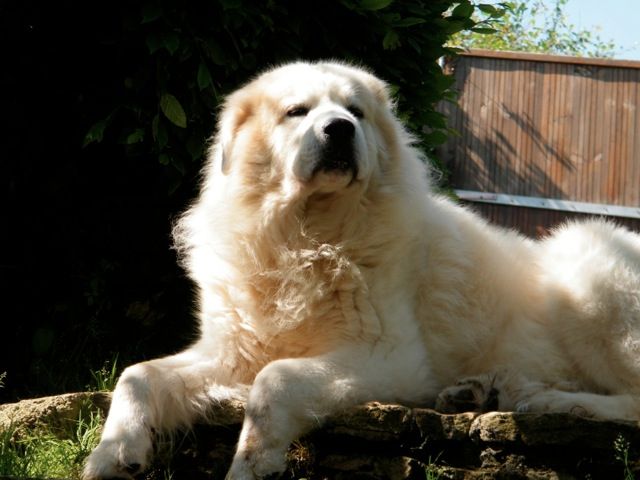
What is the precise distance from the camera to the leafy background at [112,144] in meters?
4.55

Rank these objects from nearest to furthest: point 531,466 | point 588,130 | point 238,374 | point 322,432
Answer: point 531,466 → point 322,432 → point 238,374 → point 588,130

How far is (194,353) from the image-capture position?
359 centimetres

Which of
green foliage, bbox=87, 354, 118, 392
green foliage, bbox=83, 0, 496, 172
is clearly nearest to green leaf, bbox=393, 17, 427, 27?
green foliage, bbox=83, 0, 496, 172

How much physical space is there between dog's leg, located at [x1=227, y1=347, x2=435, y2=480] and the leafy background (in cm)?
174

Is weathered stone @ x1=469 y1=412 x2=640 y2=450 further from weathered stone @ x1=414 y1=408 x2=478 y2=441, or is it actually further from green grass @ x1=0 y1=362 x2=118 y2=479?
green grass @ x1=0 y1=362 x2=118 y2=479

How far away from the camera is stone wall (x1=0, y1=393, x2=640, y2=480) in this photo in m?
2.84

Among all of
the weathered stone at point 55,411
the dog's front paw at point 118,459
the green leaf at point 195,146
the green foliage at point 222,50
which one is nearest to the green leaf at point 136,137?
the green foliage at point 222,50

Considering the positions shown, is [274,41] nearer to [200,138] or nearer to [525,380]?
[200,138]

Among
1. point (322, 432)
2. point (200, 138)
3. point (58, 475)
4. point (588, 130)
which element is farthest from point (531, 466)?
point (588, 130)

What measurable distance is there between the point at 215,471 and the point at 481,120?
781cm

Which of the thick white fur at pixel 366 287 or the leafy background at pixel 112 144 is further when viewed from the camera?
the leafy background at pixel 112 144

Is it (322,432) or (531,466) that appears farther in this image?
(322,432)

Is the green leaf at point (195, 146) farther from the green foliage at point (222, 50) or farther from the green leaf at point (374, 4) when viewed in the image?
the green leaf at point (374, 4)

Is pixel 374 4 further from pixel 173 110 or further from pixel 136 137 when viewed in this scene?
pixel 136 137
